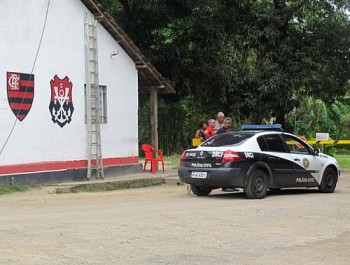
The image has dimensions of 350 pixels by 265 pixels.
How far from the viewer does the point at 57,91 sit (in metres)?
16.3

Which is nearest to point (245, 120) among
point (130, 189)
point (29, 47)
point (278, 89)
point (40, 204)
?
point (278, 89)

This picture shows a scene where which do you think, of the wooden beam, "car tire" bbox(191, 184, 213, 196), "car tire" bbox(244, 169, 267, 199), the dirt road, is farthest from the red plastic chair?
"car tire" bbox(244, 169, 267, 199)

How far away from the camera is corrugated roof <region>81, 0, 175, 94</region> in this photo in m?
17.5

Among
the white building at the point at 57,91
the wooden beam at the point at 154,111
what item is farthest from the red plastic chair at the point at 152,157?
the wooden beam at the point at 154,111

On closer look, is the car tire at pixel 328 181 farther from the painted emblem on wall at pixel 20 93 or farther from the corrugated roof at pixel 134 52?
the painted emblem on wall at pixel 20 93

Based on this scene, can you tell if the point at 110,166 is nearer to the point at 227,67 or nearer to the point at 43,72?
the point at 43,72

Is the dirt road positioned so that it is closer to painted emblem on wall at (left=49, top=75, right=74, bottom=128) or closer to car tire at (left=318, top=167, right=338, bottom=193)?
car tire at (left=318, top=167, right=338, bottom=193)

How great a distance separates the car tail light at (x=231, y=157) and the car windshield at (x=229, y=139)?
475 millimetres

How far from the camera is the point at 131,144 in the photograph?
63.1ft

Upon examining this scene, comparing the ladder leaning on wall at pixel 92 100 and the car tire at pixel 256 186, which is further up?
the ladder leaning on wall at pixel 92 100

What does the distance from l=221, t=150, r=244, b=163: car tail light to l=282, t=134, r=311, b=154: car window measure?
5.99 ft

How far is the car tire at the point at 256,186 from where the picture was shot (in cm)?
1298

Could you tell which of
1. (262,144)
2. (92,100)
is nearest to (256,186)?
(262,144)

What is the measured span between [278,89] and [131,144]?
6.07 m
